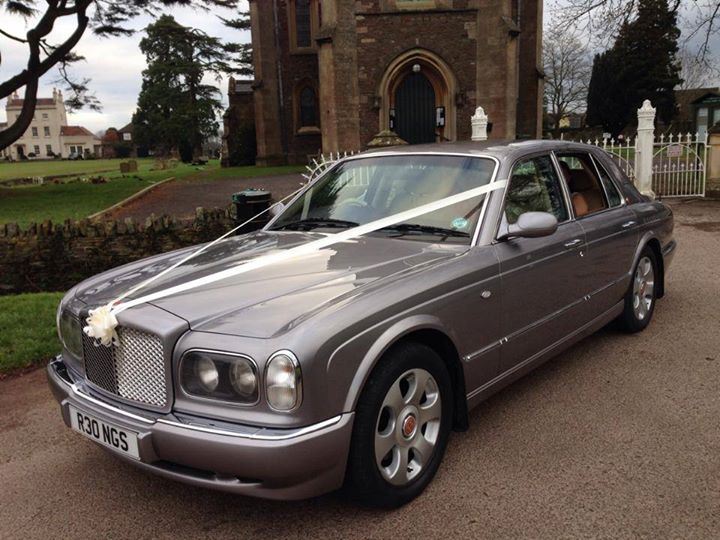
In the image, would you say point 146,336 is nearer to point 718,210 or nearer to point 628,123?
point 718,210

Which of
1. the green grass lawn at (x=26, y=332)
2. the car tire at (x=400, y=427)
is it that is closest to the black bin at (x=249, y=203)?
the green grass lawn at (x=26, y=332)

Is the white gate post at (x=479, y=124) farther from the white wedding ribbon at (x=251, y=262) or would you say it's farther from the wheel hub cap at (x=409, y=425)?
the wheel hub cap at (x=409, y=425)

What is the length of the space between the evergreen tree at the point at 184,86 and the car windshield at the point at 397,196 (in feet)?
168

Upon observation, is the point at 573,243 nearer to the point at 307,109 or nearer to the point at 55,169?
the point at 307,109

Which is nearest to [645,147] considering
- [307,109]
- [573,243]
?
[573,243]

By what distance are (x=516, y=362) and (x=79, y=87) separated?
22.6 m

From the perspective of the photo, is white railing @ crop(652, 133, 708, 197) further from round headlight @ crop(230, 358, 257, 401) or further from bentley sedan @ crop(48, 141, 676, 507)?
round headlight @ crop(230, 358, 257, 401)

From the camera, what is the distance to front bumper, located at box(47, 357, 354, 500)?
8.00ft

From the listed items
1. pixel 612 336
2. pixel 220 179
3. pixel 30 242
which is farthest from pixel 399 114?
pixel 612 336

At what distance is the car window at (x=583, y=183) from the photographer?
472cm

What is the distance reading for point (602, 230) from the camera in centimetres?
468

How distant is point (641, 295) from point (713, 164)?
10.2m

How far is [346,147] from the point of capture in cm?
2239

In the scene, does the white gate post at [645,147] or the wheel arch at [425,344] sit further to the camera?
the white gate post at [645,147]
